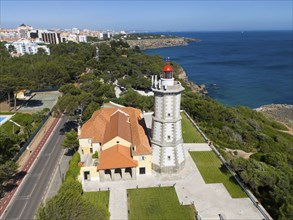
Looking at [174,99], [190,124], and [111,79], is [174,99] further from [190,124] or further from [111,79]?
[111,79]

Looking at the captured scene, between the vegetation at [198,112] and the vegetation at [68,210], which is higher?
the vegetation at [68,210]

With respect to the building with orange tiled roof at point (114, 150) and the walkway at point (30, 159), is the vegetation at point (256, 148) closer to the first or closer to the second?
the building with orange tiled roof at point (114, 150)

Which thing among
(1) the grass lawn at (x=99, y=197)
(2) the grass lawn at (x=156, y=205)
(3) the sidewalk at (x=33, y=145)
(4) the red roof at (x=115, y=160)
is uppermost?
(4) the red roof at (x=115, y=160)

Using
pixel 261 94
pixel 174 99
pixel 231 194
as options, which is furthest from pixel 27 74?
pixel 261 94

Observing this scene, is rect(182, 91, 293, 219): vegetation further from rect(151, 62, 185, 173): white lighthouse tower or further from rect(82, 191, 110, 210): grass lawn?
rect(82, 191, 110, 210): grass lawn

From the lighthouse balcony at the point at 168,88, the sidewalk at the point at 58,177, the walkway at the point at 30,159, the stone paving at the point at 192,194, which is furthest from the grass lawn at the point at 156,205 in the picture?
the walkway at the point at 30,159

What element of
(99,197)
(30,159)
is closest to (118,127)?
(99,197)

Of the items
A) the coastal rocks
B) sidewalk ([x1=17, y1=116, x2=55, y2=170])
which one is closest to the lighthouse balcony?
sidewalk ([x1=17, y1=116, x2=55, y2=170])
